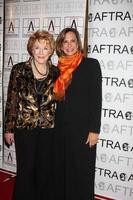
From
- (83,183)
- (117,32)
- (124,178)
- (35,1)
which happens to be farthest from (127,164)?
(35,1)

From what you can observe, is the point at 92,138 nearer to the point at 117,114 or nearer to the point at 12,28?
the point at 117,114

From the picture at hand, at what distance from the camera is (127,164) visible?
2.66 metres

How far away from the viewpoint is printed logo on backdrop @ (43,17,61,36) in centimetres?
276

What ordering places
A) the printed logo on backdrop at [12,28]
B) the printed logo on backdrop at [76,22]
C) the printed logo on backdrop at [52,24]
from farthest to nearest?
the printed logo on backdrop at [12,28] < the printed logo on backdrop at [52,24] < the printed logo on backdrop at [76,22]

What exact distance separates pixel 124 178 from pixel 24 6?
189 cm

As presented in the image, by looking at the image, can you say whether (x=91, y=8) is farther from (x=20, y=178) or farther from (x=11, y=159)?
(x=11, y=159)

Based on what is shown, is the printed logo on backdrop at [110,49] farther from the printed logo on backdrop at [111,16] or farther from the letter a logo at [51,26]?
the letter a logo at [51,26]

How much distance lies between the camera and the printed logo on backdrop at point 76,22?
8.57ft

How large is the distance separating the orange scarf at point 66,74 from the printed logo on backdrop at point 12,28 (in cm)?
95

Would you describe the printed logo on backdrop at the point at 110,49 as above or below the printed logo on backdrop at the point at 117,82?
above

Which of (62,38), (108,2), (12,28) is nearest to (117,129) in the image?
(62,38)

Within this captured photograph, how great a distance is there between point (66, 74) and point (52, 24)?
75 centimetres

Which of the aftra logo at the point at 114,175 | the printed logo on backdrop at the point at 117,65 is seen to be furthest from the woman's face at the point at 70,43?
the aftra logo at the point at 114,175

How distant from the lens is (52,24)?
2789mm
